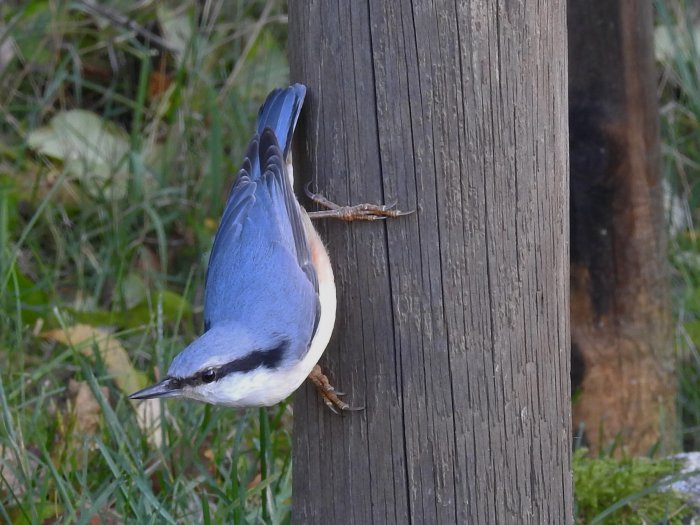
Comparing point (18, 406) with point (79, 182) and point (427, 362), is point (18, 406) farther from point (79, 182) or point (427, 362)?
point (79, 182)

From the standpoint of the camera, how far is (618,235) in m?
4.23

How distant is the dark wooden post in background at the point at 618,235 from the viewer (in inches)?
162

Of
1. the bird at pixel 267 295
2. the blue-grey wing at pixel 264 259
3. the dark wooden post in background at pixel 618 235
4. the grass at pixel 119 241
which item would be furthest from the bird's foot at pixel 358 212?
the dark wooden post in background at pixel 618 235

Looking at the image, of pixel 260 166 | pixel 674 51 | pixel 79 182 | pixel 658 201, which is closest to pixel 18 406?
pixel 260 166

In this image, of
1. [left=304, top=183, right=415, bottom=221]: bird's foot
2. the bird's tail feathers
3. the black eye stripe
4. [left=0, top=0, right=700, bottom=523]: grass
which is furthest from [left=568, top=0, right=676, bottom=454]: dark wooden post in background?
the black eye stripe

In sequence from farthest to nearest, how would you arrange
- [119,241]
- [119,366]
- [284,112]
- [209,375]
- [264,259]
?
[119,241], [119,366], [264,259], [284,112], [209,375]

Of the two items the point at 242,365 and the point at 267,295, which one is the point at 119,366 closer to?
the point at 267,295

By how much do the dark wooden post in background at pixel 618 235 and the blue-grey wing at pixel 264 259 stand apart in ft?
5.56

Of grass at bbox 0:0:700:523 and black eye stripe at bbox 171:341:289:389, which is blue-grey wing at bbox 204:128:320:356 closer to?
black eye stripe at bbox 171:341:289:389

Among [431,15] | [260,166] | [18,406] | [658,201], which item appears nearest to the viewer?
[431,15]

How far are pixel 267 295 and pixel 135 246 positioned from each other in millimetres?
2507

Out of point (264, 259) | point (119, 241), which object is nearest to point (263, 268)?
point (264, 259)

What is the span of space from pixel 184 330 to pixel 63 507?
1.66 meters

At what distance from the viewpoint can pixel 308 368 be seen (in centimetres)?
257
